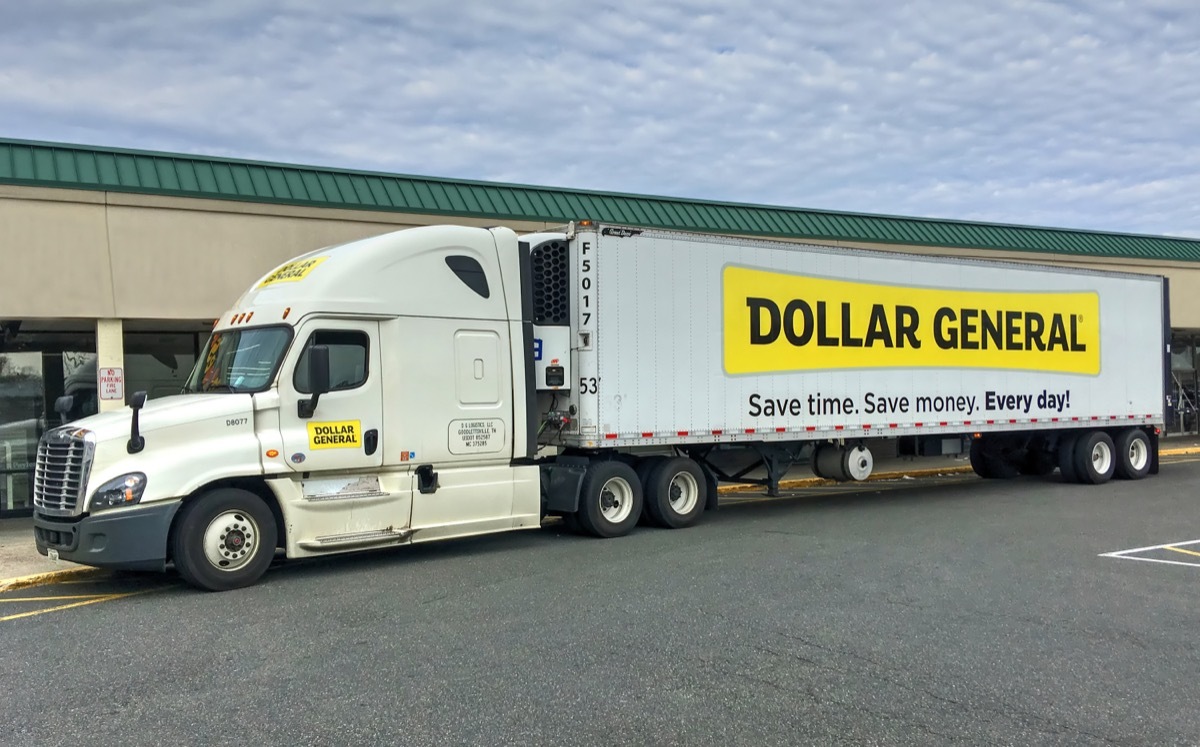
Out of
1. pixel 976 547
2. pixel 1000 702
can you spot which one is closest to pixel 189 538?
pixel 1000 702

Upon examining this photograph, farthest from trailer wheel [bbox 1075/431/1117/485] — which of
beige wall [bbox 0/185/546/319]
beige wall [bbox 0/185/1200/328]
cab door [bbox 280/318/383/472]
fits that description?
beige wall [bbox 0/185/546/319]

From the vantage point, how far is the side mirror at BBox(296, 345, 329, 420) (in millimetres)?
8906

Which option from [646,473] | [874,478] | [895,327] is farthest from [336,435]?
[874,478]

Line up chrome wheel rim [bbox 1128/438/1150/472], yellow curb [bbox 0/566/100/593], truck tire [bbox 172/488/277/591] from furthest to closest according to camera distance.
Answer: chrome wheel rim [bbox 1128/438/1150/472]
yellow curb [bbox 0/566/100/593]
truck tire [bbox 172/488/277/591]

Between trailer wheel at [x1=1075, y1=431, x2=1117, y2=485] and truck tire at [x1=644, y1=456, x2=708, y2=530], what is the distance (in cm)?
827

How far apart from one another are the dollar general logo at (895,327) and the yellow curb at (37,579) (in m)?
7.85

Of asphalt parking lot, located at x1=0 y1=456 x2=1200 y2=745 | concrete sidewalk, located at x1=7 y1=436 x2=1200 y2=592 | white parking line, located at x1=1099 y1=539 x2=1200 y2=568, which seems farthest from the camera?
concrete sidewalk, located at x1=7 y1=436 x2=1200 y2=592

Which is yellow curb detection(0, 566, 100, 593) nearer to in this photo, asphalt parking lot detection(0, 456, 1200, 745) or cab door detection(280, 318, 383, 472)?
asphalt parking lot detection(0, 456, 1200, 745)

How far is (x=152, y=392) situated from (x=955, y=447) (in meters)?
12.8

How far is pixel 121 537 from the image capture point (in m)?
8.12

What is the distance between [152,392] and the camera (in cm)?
1451

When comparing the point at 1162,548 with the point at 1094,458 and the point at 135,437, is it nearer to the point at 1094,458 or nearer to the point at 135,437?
the point at 1094,458

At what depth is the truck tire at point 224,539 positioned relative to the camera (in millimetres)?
8383

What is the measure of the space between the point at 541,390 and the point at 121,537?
15.9 feet
